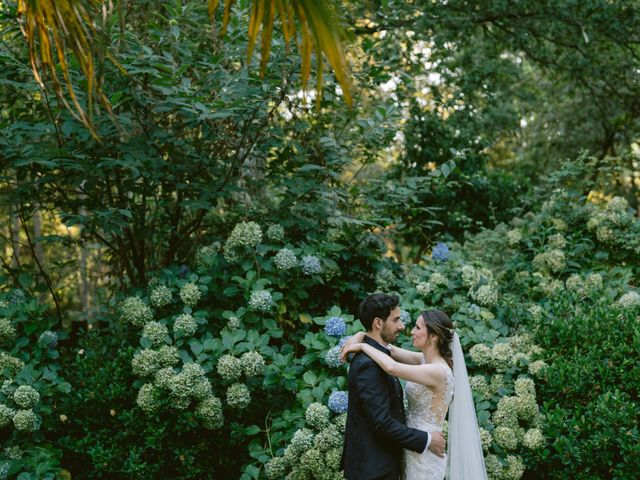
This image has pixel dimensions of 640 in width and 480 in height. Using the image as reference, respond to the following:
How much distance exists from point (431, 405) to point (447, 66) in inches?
235

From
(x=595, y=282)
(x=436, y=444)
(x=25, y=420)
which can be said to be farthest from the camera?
(x=595, y=282)

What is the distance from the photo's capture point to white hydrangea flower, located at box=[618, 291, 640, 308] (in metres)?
4.88

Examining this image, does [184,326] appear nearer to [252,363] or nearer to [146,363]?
[146,363]

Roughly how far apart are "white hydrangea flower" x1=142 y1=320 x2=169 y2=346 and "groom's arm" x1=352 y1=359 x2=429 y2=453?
174 cm

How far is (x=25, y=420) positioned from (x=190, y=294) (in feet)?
4.50

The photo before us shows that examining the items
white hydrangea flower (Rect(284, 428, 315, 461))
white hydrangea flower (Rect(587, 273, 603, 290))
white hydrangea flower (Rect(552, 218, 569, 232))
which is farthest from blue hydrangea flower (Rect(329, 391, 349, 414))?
white hydrangea flower (Rect(552, 218, 569, 232))

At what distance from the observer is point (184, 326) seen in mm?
4551

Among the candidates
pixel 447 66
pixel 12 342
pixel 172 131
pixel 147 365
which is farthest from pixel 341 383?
pixel 447 66

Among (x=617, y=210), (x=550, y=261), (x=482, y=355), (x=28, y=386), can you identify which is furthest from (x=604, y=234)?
(x=28, y=386)

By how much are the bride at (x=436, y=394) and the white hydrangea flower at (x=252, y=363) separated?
0.88m

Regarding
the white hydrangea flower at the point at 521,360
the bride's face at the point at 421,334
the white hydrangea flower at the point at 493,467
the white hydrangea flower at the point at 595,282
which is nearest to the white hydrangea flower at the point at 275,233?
the bride's face at the point at 421,334

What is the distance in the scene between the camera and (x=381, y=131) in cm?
559

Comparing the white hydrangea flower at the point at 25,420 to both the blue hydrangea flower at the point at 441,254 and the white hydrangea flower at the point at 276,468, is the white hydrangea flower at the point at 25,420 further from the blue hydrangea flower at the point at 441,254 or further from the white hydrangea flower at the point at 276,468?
the blue hydrangea flower at the point at 441,254

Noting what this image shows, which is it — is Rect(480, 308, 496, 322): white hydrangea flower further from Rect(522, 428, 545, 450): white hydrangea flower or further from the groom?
the groom
